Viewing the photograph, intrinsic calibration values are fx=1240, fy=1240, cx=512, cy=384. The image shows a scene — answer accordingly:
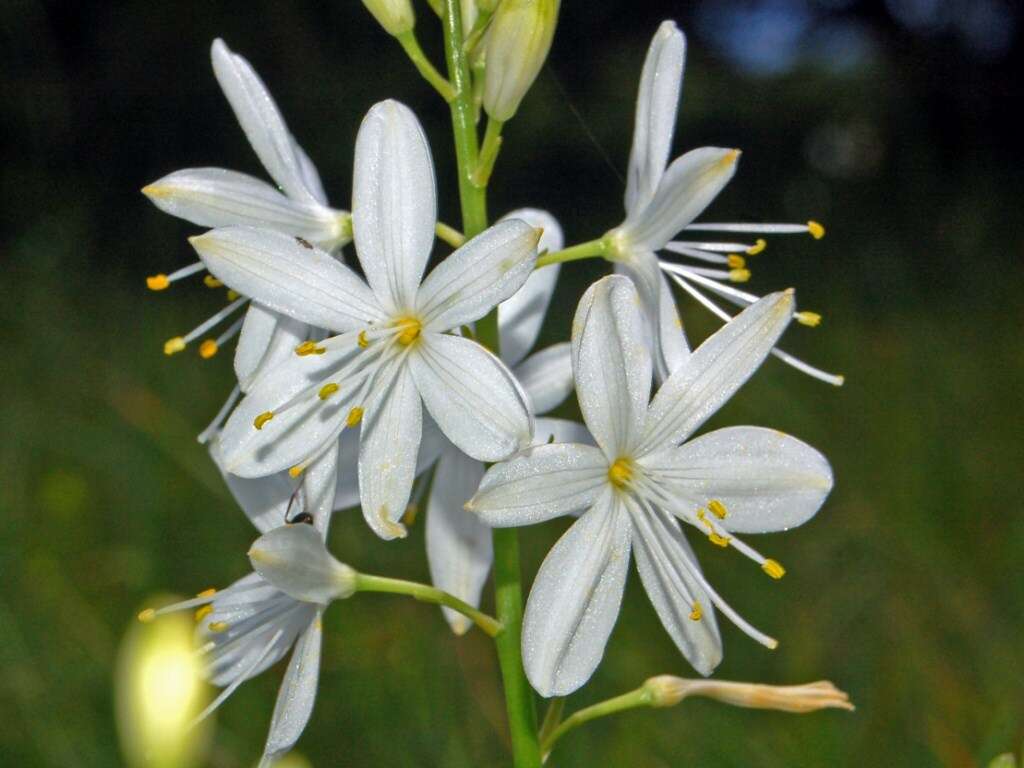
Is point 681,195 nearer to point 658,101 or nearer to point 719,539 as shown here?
point 658,101

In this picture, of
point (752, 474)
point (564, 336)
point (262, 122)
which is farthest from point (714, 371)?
point (564, 336)

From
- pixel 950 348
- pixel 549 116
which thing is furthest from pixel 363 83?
pixel 950 348

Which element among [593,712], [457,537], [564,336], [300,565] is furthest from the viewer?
[564,336]

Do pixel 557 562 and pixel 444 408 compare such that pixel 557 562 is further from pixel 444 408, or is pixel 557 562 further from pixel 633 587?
pixel 633 587

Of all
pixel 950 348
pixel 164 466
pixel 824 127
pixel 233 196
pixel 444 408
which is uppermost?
pixel 233 196

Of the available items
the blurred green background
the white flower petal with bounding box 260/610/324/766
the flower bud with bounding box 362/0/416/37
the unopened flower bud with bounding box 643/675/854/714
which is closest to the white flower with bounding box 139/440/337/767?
the white flower petal with bounding box 260/610/324/766
